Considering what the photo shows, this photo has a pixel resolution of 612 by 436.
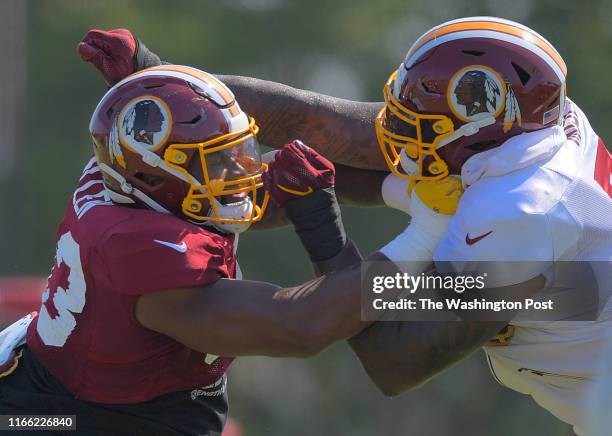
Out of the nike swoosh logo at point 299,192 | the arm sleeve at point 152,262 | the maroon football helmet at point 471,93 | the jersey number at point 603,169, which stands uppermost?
the maroon football helmet at point 471,93

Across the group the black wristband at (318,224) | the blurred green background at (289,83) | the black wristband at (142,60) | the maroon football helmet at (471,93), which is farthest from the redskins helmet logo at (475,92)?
the blurred green background at (289,83)

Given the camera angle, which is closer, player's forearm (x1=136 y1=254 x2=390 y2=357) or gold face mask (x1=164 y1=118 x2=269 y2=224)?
player's forearm (x1=136 y1=254 x2=390 y2=357)

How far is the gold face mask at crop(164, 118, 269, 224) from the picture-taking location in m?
3.43

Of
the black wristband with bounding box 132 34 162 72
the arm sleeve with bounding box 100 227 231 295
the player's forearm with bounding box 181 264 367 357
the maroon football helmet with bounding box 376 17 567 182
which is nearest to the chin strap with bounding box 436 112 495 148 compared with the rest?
the maroon football helmet with bounding box 376 17 567 182

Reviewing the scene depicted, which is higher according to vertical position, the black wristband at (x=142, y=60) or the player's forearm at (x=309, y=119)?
the black wristband at (x=142, y=60)

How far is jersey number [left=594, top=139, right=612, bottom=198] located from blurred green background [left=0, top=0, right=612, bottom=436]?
18.3 feet

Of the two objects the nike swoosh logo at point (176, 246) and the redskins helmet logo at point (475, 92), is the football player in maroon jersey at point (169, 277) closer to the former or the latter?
the nike swoosh logo at point (176, 246)

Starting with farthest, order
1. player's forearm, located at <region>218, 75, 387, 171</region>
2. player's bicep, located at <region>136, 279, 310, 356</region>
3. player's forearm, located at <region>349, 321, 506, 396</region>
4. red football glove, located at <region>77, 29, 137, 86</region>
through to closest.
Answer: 1. player's forearm, located at <region>218, 75, 387, 171</region>
2. red football glove, located at <region>77, 29, 137, 86</region>
3. player's forearm, located at <region>349, 321, 506, 396</region>
4. player's bicep, located at <region>136, 279, 310, 356</region>

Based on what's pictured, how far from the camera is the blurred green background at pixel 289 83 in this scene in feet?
31.3

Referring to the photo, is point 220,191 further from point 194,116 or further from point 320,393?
point 320,393

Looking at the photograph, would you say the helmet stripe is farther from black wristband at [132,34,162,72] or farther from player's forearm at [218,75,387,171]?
black wristband at [132,34,162,72]

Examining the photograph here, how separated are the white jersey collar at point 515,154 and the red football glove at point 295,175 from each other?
423 millimetres

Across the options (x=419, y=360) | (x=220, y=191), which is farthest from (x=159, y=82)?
(x=419, y=360)

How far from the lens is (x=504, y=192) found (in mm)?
3281
